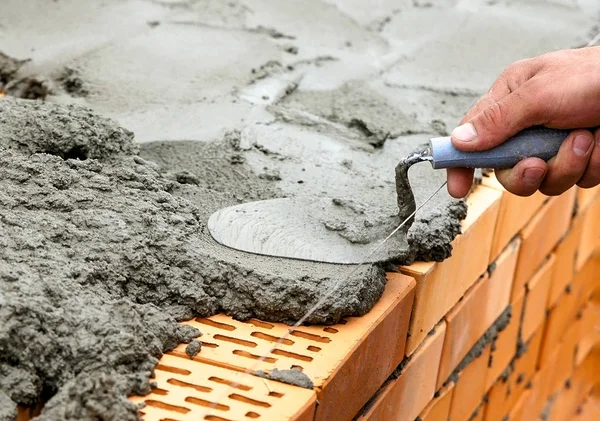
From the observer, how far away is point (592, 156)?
1359 mm

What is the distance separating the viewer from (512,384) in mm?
2578

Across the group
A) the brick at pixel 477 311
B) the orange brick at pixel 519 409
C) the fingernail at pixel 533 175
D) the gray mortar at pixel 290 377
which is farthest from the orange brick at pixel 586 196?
the gray mortar at pixel 290 377

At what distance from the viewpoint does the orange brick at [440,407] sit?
180cm

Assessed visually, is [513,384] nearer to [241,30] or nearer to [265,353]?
[241,30]

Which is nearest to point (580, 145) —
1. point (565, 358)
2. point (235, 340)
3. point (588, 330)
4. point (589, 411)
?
point (235, 340)

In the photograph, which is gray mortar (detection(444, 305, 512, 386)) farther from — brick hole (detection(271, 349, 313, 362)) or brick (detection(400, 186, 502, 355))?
brick hole (detection(271, 349, 313, 362))

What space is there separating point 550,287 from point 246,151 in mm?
1378

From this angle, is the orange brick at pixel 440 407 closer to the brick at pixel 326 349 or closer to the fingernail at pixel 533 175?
the brick at pixel 326 349

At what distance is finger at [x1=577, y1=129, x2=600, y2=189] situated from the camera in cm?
136

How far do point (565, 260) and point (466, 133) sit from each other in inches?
62.7

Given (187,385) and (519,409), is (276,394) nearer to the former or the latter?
(187,385)


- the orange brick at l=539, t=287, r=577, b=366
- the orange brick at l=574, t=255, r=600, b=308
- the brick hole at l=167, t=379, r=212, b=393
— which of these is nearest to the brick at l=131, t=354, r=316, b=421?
the brick hole at l=167, t=379, r=212, b=393

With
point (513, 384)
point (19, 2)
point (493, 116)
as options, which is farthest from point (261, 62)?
point (513, 384)

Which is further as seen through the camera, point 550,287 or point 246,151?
point 550,287
